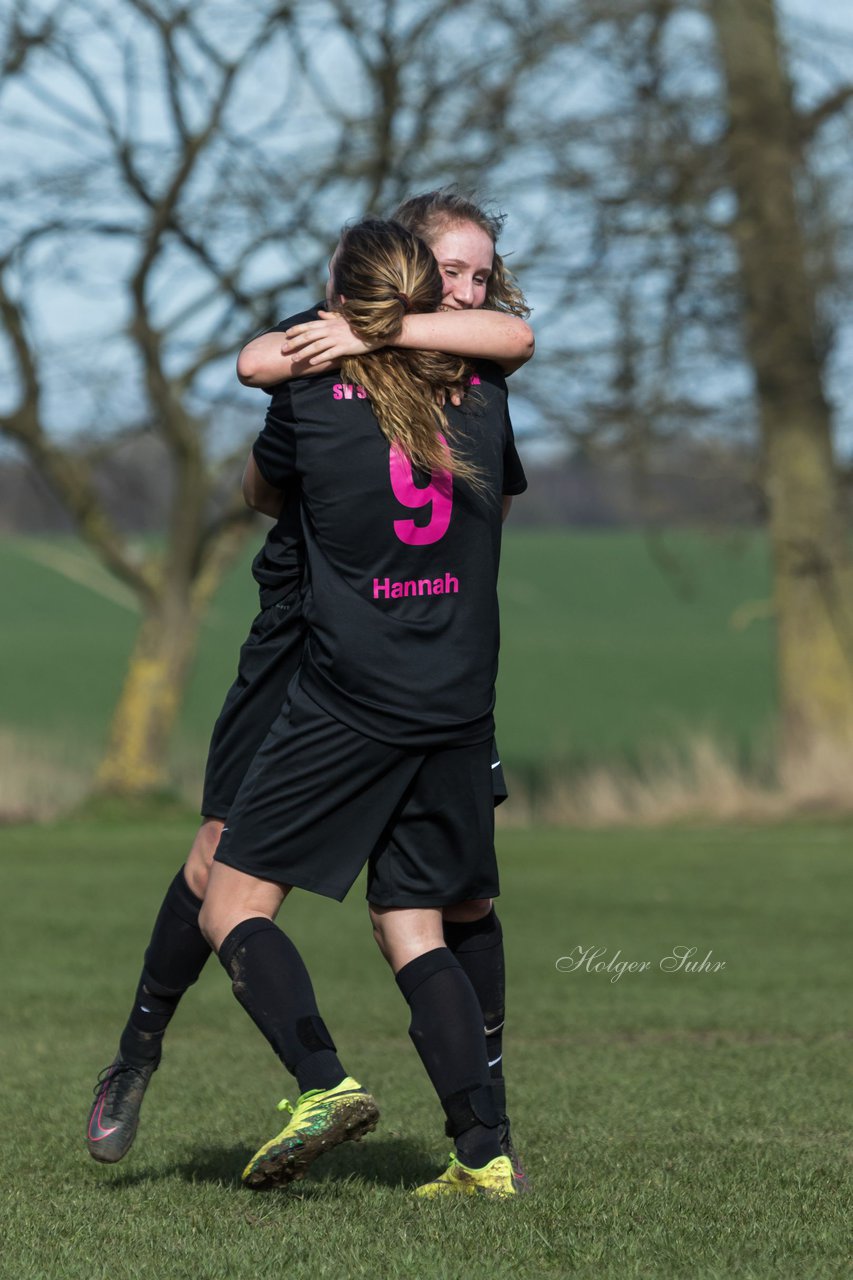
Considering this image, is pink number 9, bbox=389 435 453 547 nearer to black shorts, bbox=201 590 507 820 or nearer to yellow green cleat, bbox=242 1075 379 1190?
black shorts, bbox=201 590 507 820

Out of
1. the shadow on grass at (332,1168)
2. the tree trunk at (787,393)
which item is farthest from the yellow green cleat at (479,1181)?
the tree trunk at (787,393)

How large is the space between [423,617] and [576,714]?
1224 inches

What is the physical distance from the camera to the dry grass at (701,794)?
51.9ft

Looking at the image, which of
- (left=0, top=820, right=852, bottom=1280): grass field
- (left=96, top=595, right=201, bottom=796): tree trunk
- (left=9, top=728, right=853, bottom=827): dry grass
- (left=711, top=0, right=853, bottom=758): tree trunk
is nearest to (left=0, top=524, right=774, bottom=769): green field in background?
(left=711, top=0, right=853, bottom=758): tree trunk

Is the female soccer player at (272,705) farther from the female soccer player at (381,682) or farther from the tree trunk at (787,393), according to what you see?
the tree trunk at (787,393)

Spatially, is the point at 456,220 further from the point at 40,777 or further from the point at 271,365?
the point at 40,777

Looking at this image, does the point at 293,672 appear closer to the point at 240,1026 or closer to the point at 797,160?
the point at 240,1026

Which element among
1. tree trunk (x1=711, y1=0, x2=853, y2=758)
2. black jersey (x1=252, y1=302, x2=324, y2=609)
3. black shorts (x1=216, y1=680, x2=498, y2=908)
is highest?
tree trunk (x1=711, y1=0, x2=853, y2=758)

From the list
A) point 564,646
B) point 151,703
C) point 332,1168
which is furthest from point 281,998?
point 564,646

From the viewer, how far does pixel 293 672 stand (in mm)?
3619

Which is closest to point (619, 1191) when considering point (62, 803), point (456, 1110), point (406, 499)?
point (456, 1110)

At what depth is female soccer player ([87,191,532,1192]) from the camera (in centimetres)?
353

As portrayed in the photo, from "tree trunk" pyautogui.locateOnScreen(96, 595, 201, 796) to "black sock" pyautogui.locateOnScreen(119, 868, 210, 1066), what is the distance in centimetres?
1299

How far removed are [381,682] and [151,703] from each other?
1389 centimetres
